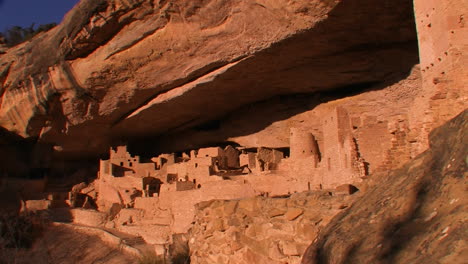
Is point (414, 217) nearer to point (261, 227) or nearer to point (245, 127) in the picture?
point (261, 227)

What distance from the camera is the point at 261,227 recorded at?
350 centimetres

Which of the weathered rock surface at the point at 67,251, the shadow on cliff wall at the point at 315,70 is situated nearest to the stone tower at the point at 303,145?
the shadow on cliff wall at the point at 315,70

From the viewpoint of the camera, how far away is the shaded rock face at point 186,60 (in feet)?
30.0

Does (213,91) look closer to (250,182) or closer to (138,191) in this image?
(250,182)

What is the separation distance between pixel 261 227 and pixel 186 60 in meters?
8.02

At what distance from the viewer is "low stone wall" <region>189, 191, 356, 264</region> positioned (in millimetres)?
3262

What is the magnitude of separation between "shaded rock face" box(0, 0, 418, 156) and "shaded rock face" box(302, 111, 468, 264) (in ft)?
20.2

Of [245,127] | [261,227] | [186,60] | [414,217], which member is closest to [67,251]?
[186,60]

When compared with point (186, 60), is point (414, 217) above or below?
below

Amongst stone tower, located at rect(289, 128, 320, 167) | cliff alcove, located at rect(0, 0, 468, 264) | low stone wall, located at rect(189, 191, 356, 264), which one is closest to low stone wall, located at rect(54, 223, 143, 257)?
cliff alcove, located at rect(0, 0, 468, 264)

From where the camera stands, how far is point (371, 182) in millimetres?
3455

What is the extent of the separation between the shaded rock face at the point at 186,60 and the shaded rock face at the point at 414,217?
6.15m

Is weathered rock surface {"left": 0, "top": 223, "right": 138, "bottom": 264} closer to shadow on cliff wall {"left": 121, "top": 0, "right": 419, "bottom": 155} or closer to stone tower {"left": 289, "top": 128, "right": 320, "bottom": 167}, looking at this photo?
shadow on cliff wall {"left": 121, "top": 0, "right": 419, "bottom": 155}

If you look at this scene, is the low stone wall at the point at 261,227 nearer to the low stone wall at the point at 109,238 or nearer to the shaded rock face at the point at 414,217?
the shaded rock face at the point at 414,217
